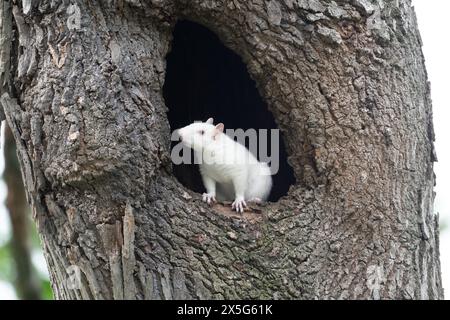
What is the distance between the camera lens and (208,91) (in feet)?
20.4

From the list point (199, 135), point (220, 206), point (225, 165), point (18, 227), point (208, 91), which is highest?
point (208, 91)

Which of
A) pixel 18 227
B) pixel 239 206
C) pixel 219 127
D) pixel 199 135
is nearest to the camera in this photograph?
pixel 239 206

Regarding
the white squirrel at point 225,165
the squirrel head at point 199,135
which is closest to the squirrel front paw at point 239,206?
the white squirrel at point 225,165

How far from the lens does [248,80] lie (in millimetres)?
6148

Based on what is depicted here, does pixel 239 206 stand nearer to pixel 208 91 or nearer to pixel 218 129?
pixel 218 129

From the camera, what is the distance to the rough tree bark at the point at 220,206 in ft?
13.3

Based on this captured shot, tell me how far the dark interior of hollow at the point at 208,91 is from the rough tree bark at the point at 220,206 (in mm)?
1226

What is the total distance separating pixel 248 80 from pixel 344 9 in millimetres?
1840

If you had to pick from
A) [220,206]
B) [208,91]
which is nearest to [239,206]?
[220,206]

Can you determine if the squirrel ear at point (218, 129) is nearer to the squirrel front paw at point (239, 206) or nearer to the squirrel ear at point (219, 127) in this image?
the squirrel ear at point (219, 127)

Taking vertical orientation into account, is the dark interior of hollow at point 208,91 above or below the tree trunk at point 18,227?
above

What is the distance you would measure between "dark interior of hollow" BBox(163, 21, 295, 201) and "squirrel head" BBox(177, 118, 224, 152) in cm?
61

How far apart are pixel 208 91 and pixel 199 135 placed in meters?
1.20
